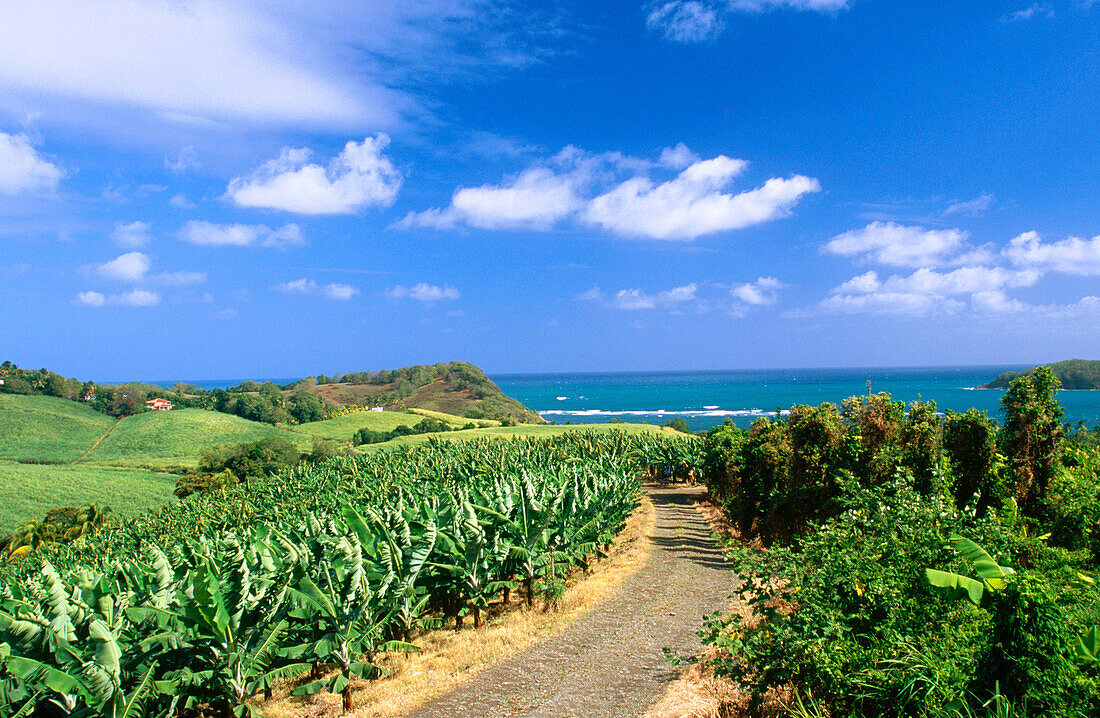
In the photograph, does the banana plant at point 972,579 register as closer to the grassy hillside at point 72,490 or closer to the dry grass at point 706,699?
the dry grass at point 706,699

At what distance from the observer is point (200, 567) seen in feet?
17.7

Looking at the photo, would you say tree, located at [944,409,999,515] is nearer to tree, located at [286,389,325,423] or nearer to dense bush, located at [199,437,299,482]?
dense bush, located at [199,437,299,482]

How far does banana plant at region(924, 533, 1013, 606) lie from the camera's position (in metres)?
4.26

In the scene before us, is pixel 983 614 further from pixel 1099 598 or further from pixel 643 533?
pixel 643 533

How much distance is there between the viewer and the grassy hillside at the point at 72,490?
138 feet

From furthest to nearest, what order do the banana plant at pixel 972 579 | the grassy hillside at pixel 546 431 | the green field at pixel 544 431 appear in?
the green field at pixel 544 431 < the grassy hillside at pixel 546 431 < the banana plant at pixel 972 579

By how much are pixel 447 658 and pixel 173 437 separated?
7905cm

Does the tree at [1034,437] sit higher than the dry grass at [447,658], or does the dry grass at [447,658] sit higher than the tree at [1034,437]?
the tree at [1034,437]

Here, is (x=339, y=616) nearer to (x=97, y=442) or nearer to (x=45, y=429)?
(x=97, y=442)

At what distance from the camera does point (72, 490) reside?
150 ft

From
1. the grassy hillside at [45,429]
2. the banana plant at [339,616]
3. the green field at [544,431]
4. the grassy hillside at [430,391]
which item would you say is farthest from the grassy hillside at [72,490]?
the grassy hillside at [430,391]

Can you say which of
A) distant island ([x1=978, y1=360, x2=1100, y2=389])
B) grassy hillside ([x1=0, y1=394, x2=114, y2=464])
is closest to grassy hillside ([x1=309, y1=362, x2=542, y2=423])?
grassy hillside ([x1=0, y1=394, x2=114, y2=464])

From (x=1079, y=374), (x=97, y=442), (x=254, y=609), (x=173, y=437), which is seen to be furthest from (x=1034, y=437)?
(x=1079, y=374)

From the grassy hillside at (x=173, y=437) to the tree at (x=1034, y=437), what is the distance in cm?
6598
